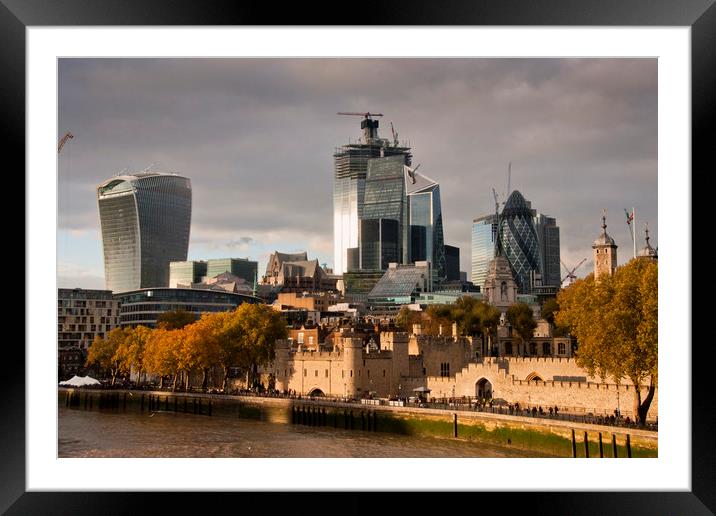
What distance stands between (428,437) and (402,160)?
139148mm

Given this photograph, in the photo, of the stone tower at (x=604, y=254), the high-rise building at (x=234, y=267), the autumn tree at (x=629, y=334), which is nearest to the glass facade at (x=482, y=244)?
the high-rise building at (x=234, y=267)

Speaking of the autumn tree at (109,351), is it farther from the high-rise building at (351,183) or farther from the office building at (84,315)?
the high-rise building at (351,183)

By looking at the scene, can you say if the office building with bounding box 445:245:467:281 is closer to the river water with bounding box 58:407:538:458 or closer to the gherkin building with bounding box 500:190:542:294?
the gherkin building with bounding box 500:190:542:294

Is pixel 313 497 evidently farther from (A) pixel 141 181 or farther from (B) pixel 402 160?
(B) pixel 402 160

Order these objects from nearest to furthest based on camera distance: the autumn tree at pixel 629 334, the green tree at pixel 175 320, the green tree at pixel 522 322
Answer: the autumn tree at pixel 629 334 → the green tree at pixel 522 322 → the green tree at pixel 175 320

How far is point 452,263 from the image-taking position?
176000 millimetres

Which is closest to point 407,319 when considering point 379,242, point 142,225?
point 142,225

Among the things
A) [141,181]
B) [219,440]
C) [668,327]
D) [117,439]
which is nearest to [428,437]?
[219,440]

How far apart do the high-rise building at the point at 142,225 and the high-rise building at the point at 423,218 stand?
41300 mm

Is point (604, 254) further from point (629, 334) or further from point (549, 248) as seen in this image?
point (549, 248)

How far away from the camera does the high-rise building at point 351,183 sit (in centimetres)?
18000

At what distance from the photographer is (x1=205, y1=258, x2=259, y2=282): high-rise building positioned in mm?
151500

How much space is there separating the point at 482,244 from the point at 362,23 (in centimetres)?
15626

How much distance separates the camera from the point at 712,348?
16.3 meters
